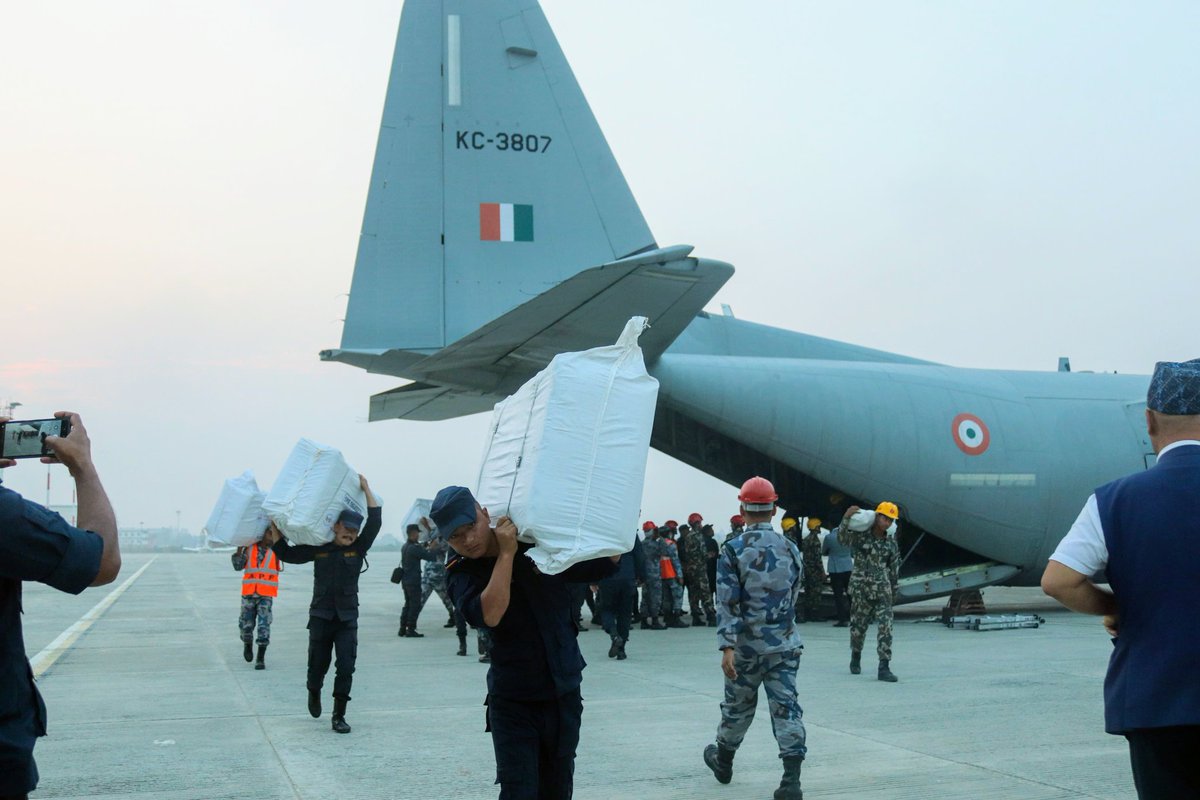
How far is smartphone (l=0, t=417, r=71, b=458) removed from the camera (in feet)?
10.6

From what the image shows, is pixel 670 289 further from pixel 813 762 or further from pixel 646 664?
pixel 813 762

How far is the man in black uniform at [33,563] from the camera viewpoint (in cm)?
296

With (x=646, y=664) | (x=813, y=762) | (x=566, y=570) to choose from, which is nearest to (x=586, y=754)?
(x=813, y=762)

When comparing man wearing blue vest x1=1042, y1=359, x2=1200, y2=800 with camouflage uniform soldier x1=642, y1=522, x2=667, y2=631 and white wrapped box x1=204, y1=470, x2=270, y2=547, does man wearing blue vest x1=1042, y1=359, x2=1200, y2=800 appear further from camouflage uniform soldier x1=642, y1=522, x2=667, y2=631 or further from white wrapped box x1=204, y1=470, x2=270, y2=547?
camouflage uniform soldier x1=642, y1=522, x2=667, y2=631

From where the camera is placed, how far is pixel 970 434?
670 inches

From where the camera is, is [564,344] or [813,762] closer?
[813,762]

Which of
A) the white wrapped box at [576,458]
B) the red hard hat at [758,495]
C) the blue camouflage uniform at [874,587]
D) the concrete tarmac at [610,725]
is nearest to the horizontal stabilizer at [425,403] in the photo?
the concrete tarmac at [610,725]

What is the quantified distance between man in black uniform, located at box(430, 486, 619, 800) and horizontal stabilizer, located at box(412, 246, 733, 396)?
575 cm

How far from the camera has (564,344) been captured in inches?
472

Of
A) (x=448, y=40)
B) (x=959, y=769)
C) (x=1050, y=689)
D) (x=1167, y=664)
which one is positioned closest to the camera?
(x=1167, y=664)

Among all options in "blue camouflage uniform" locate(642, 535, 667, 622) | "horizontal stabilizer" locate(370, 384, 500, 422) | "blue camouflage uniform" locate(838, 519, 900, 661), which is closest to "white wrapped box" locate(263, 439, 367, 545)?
"blue camouflage uniform" locate(838, 519, 900, 661)

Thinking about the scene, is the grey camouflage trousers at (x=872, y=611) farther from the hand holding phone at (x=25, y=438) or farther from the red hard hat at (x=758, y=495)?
the hand holding phone at (x=25, y=438)

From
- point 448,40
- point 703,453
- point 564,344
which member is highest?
point 448,40

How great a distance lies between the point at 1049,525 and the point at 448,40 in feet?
38.3
